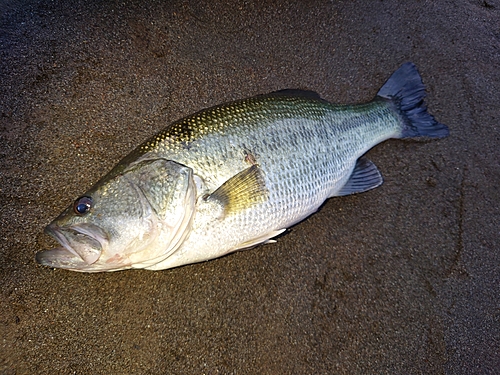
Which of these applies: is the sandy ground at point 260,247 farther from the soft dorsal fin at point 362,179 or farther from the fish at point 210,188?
the fish at point 210,188

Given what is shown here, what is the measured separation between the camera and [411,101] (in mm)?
2926

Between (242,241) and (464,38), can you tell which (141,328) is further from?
(464,38)

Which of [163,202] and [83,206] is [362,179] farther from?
[83,206]

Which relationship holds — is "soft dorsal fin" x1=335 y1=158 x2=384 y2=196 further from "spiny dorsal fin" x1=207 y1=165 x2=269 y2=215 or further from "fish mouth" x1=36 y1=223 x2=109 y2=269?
"fish mouth" x1=36 y1=223 x2=109 y2=269

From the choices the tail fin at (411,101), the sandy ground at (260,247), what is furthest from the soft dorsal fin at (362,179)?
the tail fin at (411,101)

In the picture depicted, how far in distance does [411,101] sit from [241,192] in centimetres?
191

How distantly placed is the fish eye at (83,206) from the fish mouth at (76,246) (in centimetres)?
8

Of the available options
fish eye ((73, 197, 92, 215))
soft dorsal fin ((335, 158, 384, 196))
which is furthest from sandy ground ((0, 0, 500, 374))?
fish eye ((73, 197, 92, 215))

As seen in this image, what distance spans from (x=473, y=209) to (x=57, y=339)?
338cm

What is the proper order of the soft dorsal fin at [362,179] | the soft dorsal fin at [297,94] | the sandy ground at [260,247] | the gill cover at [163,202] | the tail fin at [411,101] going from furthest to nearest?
the tail fin at [411,101] < the soft dorsal fin at [362,179] < the soft dorsal fin at [297,94] < the sandy ground at [260,247] < the gill cover at [163,202]

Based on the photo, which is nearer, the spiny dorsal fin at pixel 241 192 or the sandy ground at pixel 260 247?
the spiny dorsal fin at pixel 241 192

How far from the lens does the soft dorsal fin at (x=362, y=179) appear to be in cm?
265

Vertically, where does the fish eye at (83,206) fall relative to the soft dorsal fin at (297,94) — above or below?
below

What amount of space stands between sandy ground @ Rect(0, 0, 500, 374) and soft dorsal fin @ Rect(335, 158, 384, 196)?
135 millimetres
